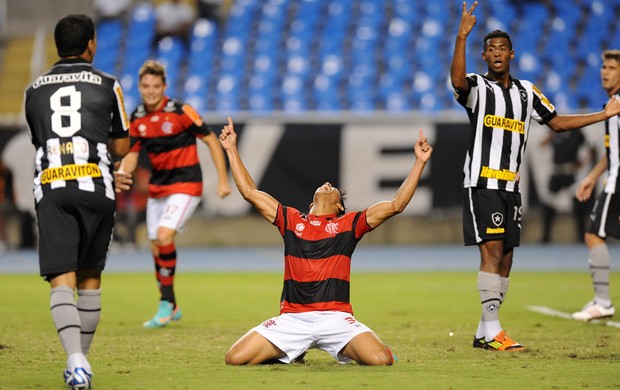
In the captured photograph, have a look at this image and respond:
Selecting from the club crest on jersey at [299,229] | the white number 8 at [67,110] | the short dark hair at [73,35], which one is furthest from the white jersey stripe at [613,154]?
the white number 8 at [67,110]

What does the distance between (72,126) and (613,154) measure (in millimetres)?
5473

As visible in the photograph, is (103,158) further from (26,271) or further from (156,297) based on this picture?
(26,271)

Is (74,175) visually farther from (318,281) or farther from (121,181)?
(318,281)

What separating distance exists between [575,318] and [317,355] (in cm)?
299

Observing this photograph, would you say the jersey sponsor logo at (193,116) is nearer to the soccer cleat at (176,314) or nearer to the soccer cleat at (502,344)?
the soccer cleat at (176,314)

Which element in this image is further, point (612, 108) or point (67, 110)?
point (612, 108)

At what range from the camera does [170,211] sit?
9703 millimetres

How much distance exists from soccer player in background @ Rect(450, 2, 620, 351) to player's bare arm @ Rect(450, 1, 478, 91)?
18cm

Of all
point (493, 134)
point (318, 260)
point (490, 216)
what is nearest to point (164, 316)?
point (318, 260)

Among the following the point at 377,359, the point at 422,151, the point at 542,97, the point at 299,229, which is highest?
the point at 542,97

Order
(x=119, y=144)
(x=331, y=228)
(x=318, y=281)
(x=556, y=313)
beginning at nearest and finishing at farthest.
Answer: (x=119, y=144), (x=318, y=281), (x=331, y=228), (x=556, y=313)

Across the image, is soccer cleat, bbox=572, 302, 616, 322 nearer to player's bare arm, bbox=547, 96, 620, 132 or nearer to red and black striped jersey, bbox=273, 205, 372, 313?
player's bare arm, bbox=547, 96, 620, 132

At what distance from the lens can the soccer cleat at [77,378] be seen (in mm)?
5453

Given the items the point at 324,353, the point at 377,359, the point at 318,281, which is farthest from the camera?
the point at 324,353
